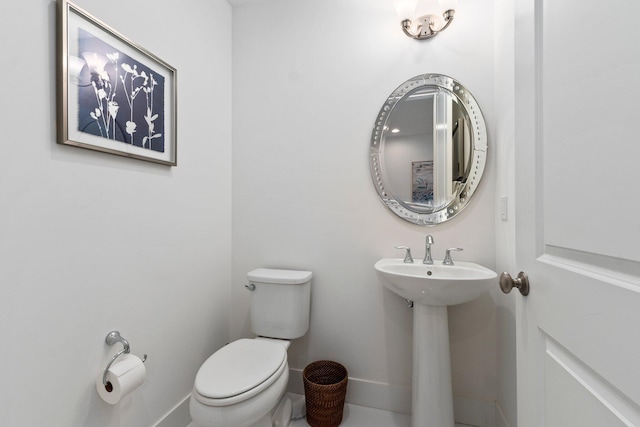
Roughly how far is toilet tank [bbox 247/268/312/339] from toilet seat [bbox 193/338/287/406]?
16 cm

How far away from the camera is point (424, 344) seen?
1.38m

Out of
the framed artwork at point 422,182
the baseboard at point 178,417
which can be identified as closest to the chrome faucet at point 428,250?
the framed artwork at point 422,182

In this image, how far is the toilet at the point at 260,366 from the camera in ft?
3.58

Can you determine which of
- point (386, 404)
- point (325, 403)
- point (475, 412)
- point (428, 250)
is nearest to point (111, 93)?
point (428, 250)

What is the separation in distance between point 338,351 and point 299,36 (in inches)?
77.7

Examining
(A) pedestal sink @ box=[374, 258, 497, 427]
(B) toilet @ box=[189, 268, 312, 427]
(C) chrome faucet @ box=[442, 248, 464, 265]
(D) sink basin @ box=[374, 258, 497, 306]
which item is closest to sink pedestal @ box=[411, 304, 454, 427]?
(A) pedestal sink @ box=[374, 258, 497, 427]

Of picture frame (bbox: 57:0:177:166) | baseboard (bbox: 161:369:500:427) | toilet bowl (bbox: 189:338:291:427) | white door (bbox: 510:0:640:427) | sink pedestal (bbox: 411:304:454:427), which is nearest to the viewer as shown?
white door (bbox: 510:0:640:427)

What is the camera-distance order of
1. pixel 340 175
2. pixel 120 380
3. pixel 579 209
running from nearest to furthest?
pixel 579 209, pixel 120 380, pixel 340 175

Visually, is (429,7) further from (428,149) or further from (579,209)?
(579,209)

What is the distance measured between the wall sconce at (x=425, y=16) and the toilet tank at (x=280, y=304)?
4.94 feet

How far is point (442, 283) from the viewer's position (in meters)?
1.22

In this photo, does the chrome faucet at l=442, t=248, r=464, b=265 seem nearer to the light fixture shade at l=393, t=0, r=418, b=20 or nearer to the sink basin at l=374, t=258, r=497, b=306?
the sink basin at l=374, t=258, r=497, b=306

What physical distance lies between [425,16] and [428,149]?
27.9 inches

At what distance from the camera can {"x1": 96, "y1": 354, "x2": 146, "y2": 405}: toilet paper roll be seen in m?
1.05
